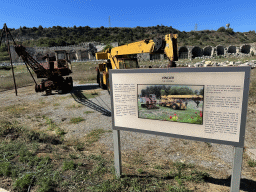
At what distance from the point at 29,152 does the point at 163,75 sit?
3.52 metres

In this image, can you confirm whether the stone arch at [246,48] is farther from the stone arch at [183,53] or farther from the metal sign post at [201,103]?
the metal sign post at [201,103]

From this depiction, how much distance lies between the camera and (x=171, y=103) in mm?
2730

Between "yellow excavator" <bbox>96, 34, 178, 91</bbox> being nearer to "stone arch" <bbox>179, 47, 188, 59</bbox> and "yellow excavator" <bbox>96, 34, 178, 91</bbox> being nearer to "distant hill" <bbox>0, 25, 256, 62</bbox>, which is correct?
"stone arch" <bbox>179, 47, 188, 59</bbox>

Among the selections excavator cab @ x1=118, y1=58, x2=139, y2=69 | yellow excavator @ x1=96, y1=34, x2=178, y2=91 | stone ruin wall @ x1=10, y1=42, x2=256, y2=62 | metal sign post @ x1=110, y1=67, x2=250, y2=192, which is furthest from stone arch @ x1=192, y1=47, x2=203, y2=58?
metal sign post @ x1=110, y1=67, x2=250, y2=192

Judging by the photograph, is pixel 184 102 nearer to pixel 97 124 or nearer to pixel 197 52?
pixel 97 124

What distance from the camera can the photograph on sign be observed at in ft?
8.48

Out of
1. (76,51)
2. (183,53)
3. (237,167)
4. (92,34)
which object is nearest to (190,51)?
(183,53)

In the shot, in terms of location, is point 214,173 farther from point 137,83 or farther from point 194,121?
point 137,83

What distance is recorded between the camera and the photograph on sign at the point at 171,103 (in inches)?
102

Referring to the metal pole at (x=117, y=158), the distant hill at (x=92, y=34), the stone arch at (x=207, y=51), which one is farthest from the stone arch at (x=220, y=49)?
the metal pole at (x=117, y=158)

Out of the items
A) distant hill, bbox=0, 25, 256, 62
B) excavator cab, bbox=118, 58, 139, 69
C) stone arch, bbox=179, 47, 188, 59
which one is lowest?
excavator cab, bbox=118, 58, 139, 69

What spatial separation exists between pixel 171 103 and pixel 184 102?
0.68ft

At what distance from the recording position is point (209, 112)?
8.23 ft

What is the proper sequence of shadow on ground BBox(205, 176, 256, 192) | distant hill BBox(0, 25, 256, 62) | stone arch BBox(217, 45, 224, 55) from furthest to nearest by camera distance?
distant hill BBox(0, 25, 256, 62) → stone arch BBox(217, 45, 224, 55) → shadow on ground BBox(205, 176, 256, 192)
